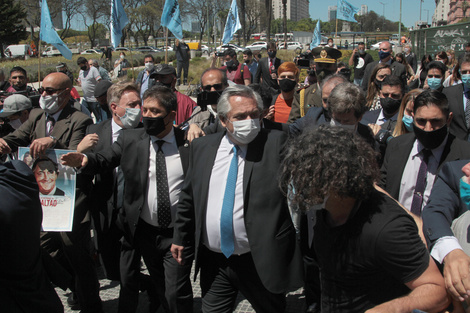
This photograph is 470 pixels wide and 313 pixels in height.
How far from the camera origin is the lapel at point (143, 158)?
3.45m

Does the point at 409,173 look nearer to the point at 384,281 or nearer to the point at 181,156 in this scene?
the point at 384,281

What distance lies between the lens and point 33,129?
172 inches

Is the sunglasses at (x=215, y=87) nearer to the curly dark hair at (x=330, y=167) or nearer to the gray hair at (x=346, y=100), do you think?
the gray hair at (x=346, y=100)

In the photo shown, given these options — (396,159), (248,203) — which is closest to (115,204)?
(248,203)

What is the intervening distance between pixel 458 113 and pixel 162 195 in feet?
10.3

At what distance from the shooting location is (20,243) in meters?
2.43

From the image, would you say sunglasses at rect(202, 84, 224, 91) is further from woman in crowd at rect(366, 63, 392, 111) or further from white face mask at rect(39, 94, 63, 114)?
woman in crowd at rect(366, 63, 392, 111)

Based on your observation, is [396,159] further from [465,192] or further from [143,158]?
[143,158]

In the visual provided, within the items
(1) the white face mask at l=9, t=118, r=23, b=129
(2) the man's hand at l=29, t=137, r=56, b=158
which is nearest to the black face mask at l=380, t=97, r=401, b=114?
(2) the man's hand at l=29, t=137, r=56, b=158

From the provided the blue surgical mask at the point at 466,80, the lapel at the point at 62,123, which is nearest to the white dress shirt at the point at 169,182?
the lapel at the point at 62,123

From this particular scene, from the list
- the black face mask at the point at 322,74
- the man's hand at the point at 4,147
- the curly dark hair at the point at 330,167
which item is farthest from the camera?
the black face mask at the point at 322,74

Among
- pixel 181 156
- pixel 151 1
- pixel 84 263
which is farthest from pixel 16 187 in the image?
pixel 151 1

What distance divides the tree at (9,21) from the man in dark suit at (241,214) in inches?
2136

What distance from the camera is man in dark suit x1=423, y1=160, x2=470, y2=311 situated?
1784 mm
